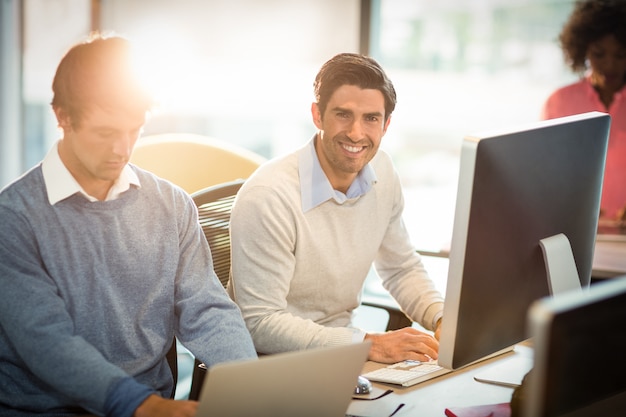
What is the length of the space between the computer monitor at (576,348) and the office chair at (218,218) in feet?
4.22

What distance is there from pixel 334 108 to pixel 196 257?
1.89ft

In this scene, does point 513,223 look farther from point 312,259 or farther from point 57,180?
point 57,180

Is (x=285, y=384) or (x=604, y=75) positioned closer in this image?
(x=285, y=384)

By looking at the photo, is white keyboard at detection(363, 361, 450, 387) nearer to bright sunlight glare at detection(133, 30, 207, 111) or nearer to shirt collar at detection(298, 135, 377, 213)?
shirt collar at detection(298, 135, 377, 213)

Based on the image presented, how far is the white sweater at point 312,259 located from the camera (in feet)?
6.51

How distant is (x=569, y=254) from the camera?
5.24 feet

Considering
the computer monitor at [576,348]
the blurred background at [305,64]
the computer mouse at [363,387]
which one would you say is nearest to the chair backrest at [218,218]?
the computer mouse at [363,387]

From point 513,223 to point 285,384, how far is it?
51cm

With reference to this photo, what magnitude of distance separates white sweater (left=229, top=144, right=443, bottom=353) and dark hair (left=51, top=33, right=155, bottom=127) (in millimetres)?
517

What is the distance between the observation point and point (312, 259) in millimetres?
2117

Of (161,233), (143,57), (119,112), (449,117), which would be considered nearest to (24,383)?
(161,233)

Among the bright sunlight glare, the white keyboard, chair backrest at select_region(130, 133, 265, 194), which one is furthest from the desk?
the bright sunlight glare

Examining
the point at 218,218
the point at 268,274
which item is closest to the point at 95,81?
the point at 268,274

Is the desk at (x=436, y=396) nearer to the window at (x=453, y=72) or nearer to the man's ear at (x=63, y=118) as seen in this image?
the man's ear at (x=63, y=118)
